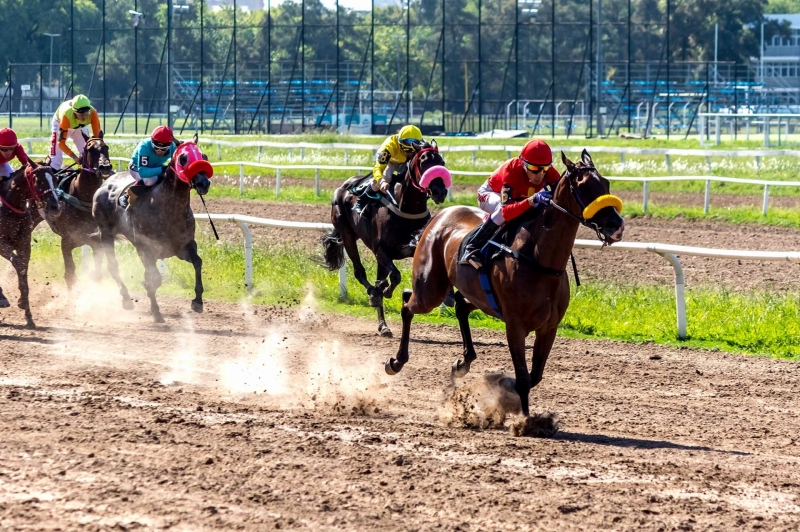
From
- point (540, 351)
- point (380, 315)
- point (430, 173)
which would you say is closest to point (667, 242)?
point (380, 315)

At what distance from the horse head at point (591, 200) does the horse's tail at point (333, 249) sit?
5.60 meters

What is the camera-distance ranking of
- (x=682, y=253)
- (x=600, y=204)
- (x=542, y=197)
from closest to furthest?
(x=600, y=204) → (x=542, y=197) → (x=682, y=253)

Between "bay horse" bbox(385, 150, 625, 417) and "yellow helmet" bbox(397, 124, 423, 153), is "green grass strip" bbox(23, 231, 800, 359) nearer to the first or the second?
"yellow helmet" bbox(397, 124, 423, 153)

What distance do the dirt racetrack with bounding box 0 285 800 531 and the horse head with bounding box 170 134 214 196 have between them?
4.87ft

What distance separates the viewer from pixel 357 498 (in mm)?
5359

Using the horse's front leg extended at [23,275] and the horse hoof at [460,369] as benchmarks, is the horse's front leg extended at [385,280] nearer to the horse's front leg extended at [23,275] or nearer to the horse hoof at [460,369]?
the horse hoof at [460,369]

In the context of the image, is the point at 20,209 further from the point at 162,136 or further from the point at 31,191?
the point at 162,136

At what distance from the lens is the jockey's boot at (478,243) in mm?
7469

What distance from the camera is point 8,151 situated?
1172 cm

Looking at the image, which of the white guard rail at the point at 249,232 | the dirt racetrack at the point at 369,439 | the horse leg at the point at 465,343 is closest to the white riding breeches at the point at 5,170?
the dirt racetrack at the point at 369,439

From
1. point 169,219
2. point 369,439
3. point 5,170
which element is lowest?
point 369,439

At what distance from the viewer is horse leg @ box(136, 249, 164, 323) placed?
38.3 ft

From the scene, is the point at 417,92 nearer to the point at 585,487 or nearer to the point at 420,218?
the point at 420,218

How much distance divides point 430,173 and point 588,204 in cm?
307
